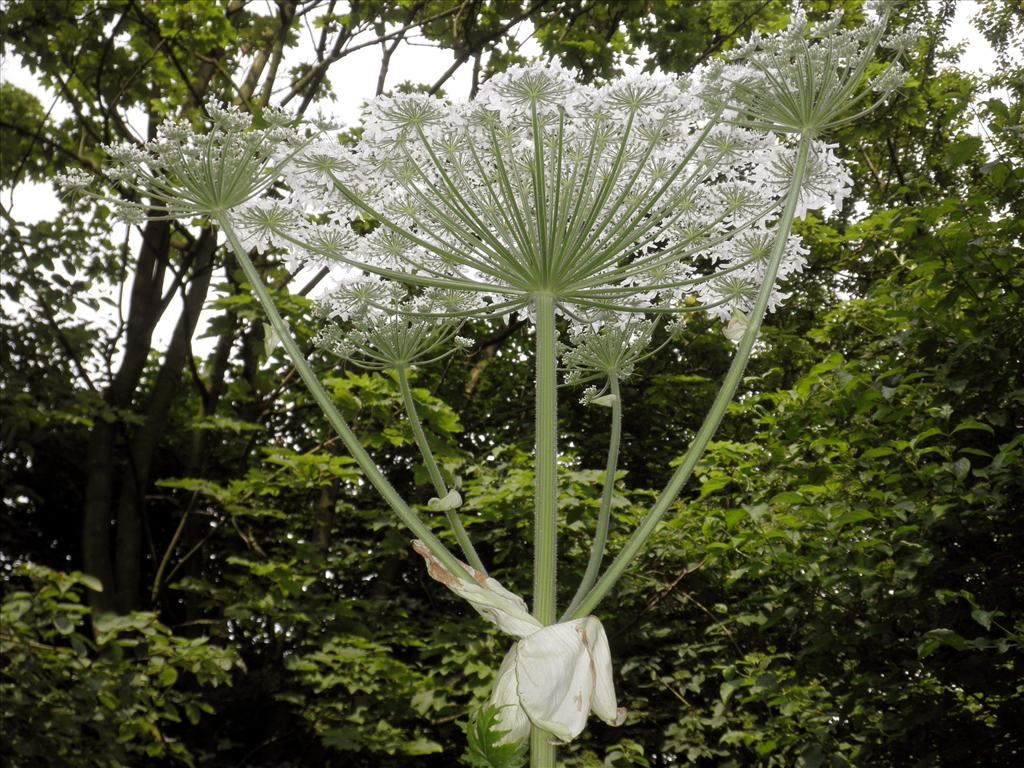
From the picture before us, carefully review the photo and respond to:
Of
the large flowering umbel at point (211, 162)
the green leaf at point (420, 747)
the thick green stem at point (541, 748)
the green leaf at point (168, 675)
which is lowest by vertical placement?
the green leaf at point (420, 747)

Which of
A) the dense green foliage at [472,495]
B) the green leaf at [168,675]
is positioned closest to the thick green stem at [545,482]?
the dense green foliage at [472,495]

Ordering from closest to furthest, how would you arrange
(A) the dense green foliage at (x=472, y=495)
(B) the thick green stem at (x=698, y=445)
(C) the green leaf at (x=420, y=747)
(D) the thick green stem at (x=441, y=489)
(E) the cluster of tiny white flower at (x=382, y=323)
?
(B) the thick green stem at (x=698, y=445) < (D) the thick green stem at (x=441, y=489) < (E) the cluster of tiny white flower at (x=382, y=323) < (A) the dense green foliage at (x=472, y=495) < (C) the green leaf at (x=420, y=747)

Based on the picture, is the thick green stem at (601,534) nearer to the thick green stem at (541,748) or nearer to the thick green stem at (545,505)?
the thick green stem at (545,505)

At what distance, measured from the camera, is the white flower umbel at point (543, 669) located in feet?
3.80

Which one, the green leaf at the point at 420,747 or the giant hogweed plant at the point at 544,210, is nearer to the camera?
the giant hogweed plant at the point at 544,210

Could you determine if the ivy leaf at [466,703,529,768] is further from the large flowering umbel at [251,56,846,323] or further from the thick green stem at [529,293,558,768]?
the large flowering umbel at [251,56,846,323]

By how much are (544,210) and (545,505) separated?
16.5 inches

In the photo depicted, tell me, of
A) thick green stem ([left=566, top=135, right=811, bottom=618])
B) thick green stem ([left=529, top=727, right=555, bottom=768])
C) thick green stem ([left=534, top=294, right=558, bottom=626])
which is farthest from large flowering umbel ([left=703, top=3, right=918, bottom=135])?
thick green stem ([left=529, top=727, right=555, bottom=768])

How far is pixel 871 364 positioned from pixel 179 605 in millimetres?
6224

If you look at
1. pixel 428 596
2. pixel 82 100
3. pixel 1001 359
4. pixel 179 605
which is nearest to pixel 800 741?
pixel 1001 359

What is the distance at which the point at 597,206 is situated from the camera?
4.78 feet

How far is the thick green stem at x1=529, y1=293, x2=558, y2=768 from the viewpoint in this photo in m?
1.20

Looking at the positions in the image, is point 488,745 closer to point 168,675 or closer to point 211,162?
point 211,162

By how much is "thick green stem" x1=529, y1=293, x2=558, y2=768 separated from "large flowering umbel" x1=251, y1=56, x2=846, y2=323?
15 centimetres
